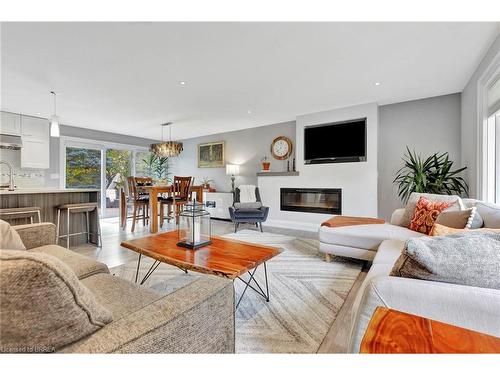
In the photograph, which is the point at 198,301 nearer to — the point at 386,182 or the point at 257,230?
the point at 257,230

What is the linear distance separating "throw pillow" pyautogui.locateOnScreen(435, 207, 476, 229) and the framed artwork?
17.2 feet

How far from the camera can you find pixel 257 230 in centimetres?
464

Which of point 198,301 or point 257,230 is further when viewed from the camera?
point 257,230

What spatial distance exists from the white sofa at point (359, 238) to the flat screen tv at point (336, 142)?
1.71 m

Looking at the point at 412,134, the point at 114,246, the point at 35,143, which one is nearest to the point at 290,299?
the point at 114,246

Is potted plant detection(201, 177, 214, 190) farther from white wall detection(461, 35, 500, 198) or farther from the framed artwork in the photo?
white wall detection(461, 35, 500, 198)

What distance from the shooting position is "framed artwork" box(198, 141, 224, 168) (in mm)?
6574

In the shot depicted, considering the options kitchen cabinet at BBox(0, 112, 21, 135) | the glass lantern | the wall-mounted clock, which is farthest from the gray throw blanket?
kitchen cabinet at BBox(0, 112, 21, 135)

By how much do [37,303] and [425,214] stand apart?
304 cm

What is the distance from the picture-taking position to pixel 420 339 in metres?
0.62

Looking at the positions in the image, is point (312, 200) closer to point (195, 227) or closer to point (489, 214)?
point (489, 214)

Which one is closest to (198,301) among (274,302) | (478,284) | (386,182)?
(478,284)

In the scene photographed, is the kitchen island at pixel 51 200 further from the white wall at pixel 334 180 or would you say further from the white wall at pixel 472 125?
the white wall at pixel 472 125
